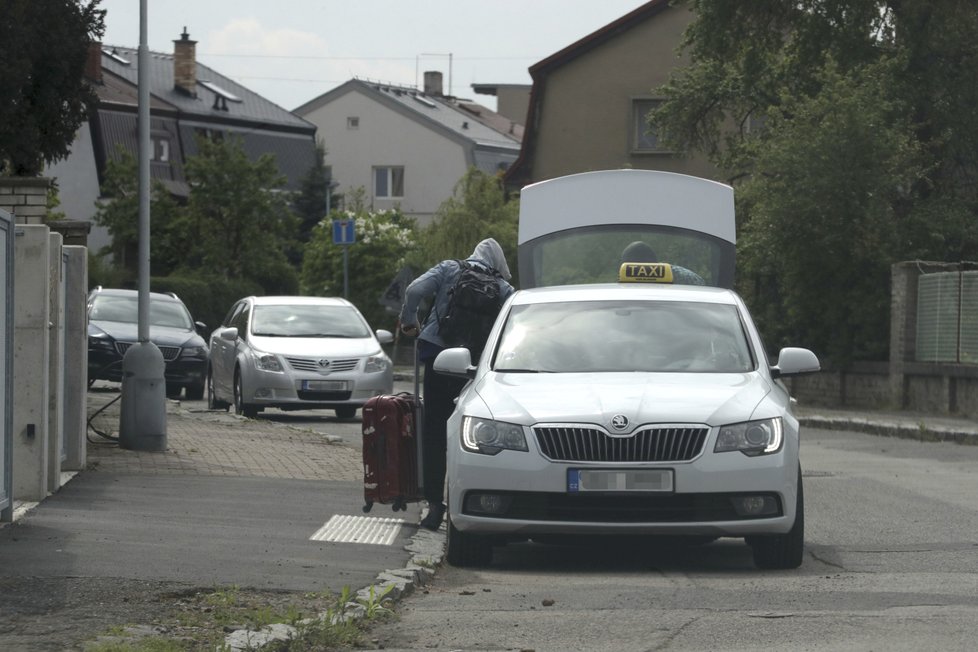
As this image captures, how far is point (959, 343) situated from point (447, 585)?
17657 mm

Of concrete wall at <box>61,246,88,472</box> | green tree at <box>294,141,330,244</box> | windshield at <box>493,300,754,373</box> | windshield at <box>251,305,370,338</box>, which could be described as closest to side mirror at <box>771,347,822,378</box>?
windshield at <box>493,300,754,373</box>

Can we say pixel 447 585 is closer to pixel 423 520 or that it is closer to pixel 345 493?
pixel 423 520

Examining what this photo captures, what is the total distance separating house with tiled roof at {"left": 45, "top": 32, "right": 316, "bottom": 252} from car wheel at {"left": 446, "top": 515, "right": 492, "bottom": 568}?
55.9 meters

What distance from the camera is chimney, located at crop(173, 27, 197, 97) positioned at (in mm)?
83250

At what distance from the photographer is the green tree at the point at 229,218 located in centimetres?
5550

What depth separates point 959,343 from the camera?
25.2 meters

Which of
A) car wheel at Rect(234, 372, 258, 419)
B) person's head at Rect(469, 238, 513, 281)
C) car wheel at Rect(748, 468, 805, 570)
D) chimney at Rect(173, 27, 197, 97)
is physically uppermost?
chimney at Rect(173, 27, 197, 97)

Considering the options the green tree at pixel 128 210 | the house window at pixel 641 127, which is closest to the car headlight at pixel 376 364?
the house window at pixel 641 127

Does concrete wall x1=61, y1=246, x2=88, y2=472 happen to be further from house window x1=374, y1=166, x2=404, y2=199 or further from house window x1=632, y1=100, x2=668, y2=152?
house window x1=374, y1=166, x2=404, y2=199

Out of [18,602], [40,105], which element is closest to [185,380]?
[40,105]

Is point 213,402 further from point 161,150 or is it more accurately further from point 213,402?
point 161,150

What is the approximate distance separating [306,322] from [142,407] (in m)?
8.29

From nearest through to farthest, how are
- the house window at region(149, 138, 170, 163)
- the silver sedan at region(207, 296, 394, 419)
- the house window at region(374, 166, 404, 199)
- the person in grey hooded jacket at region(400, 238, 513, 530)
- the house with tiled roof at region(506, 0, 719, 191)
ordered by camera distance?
the person in grey hooded jacket at region(400, 238, 513, 530) → the silver sedan at region(207, 296, 394, 419) → the house with tiled roof at region(506, 0, 719, 191) → the house window at region(149, 138, 170, 163) → the house window at region(374, 166, 404, 199)

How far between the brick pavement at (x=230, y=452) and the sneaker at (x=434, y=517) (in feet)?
10.2
